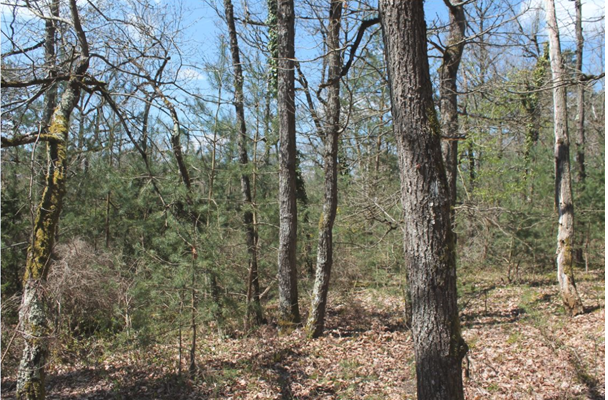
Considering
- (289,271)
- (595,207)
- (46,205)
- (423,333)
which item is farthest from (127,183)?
(595,207)

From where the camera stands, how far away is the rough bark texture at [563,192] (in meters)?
7.95

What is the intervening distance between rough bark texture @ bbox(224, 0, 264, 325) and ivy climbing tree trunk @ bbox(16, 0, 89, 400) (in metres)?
3.47

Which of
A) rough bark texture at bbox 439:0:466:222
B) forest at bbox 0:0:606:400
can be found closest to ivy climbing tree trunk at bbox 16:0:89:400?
forest at bbox 0:0:606:400

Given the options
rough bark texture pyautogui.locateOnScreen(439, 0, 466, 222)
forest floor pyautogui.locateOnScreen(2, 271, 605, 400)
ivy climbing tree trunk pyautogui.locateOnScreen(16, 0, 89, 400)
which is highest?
rough bark texture pyautogui.locateOnScreen(439, 0, 466, 222)

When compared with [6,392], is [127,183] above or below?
above

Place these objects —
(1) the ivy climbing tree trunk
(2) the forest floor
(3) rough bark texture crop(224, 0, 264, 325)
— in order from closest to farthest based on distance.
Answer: (1) the ivy climbing tree trunk, (2) the forest floor, (3) rough bark texture crop(224, 0, 264, 325)

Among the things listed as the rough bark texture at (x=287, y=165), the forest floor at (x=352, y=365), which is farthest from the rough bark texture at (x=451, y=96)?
the rough bark texture at (x=287, y=165)

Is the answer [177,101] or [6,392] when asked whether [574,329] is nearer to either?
[177,101]

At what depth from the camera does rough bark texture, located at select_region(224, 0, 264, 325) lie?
7891 mm

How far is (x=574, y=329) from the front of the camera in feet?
23.7

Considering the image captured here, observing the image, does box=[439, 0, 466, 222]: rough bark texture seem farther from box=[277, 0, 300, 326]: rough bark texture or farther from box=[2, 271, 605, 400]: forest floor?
box=[277, 0, 300, 326]: rough bark texture

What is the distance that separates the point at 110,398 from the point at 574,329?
24.9ft

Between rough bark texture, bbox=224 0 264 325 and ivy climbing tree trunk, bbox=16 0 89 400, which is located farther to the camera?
rough bark texture, bbox=224 0 264 325

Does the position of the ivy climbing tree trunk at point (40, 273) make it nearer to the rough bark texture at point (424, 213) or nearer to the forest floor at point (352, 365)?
the forest floor at point (352, 365)
